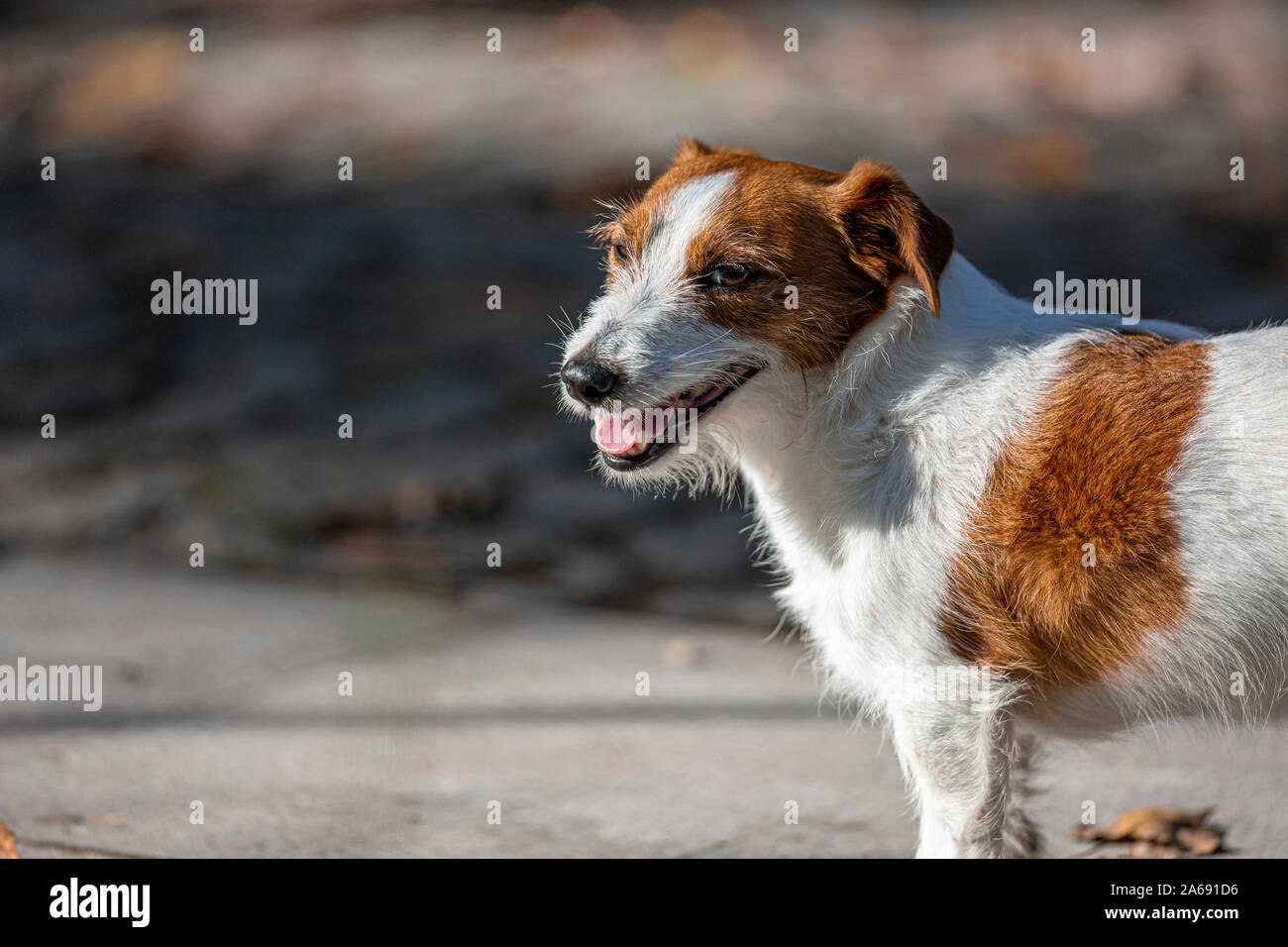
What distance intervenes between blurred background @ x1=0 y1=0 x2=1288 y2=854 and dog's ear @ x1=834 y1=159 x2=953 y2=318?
1.68m

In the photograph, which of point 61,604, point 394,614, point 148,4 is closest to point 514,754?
point 394,614

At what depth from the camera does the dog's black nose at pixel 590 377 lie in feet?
9.23

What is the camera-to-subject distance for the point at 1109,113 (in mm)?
9438

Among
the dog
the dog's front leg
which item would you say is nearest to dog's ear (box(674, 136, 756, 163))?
the dog

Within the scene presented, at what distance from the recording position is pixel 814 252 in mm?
2938

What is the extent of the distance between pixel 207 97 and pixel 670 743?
8.34m

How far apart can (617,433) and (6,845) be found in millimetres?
1930

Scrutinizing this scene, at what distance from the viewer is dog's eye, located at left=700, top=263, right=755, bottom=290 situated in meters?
2.93

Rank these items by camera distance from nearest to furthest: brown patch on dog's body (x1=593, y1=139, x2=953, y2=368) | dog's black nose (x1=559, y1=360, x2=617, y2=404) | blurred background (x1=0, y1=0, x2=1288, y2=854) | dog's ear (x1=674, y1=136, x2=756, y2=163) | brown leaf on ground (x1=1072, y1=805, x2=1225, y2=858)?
dog's black nose (x1=559, y1=360, x2=617, y2=404) < brown patch on dog's body (x1=593, y1=139, x2=953, y2=368) < dog's ear (x1=674, y1=136, x2=756, y2=163) < brown leaf on ground (x1=1072, y1=805, x2=1225, y2=858) < blurred background (x1=0, y1=0, x2=1288, y2=854)

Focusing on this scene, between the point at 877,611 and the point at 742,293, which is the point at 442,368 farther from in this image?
the point at 877,611

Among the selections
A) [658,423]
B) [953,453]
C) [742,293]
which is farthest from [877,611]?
[742,293]

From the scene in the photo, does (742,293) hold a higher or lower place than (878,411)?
higher

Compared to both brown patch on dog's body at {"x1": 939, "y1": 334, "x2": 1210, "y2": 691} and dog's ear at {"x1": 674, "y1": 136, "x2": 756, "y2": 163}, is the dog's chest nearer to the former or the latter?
brown patch on dog's body at {"x1": 939, "y1": 334, "x2": 1210, "y2": 691}

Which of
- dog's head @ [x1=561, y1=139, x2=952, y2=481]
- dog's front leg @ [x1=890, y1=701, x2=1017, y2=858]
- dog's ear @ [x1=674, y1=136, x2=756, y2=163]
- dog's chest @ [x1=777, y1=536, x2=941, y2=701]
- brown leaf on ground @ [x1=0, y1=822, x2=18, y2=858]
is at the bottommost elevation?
brown leaf on ground @ [x1=0, y1=822, x2=18, y2=858]
